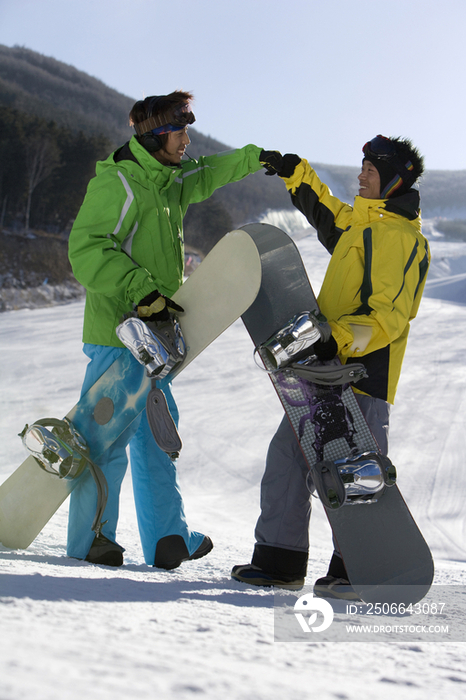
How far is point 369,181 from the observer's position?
Answer: 1.73 metres

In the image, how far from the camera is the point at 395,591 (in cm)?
146

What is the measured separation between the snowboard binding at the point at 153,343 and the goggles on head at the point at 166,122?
67cm

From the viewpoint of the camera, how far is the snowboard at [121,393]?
5.68ft

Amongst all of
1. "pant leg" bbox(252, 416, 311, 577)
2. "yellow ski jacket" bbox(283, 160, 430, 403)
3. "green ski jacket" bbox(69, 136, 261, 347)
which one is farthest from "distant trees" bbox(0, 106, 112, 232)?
"pant leg" bbox(252, 416, 311, 577)

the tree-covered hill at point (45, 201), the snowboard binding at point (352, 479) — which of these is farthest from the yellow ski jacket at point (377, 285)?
the tree-covered hill at point (45, 201)

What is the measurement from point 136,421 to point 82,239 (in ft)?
2.07

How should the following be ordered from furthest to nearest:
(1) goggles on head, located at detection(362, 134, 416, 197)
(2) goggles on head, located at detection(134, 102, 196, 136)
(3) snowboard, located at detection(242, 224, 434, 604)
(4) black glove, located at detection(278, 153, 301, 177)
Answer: (4) black glove, located at detection(278, 153, 301, 177) < (2) goggles on head, located at detection(134, 102, 196, 136) < (1) goggles on head, located at detection(362, 134, 416, 197) < (3) snowboard, located at detection(242, 224, 434, 604)

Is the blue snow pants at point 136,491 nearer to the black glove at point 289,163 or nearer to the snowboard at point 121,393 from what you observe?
the snowboard at point 121,393

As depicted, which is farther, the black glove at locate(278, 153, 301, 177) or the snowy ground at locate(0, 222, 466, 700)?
the black glove at locate(278, 153, 301, 177)

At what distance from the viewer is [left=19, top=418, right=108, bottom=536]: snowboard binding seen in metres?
1.69

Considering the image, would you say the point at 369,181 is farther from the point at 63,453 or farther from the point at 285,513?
the point at 63,453

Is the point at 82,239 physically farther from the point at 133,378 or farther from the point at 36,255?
the point at 36,255

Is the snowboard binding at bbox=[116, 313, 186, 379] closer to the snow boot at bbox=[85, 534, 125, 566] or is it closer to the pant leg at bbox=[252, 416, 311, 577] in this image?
the pant leg at bbox=[252, 416, 311, 577]

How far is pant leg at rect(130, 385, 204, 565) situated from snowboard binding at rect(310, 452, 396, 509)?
568 mm
